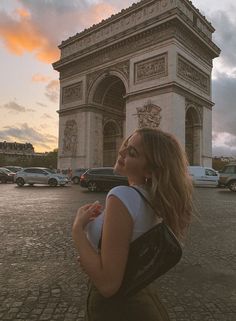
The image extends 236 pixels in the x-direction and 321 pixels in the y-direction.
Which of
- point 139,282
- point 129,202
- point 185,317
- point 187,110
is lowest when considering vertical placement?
point 185,317

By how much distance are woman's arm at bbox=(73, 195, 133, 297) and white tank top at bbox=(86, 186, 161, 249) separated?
22 millimetres

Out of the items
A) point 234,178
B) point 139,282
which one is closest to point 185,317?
point 139,282

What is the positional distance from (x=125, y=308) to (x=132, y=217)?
1.10ft

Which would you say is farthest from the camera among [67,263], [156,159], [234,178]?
[234,178]

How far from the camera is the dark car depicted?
19.0m

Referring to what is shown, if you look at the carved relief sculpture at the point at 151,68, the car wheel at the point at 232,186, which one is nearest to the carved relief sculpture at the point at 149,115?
the carved relief sculpture at the point at 151,68

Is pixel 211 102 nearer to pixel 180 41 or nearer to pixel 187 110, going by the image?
pixel 187 110

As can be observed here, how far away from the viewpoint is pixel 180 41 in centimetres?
2733

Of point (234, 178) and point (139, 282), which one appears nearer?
point (139, 282)

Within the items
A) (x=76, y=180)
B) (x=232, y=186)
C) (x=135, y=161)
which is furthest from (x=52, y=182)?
(x=135, y=161)

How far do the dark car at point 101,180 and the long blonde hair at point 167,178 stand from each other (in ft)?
56.5

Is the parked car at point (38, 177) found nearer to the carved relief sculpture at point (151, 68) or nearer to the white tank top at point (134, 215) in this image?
the carved relief sculpture at point (151, 68)

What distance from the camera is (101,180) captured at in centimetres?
1930

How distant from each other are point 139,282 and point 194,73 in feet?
96.9
